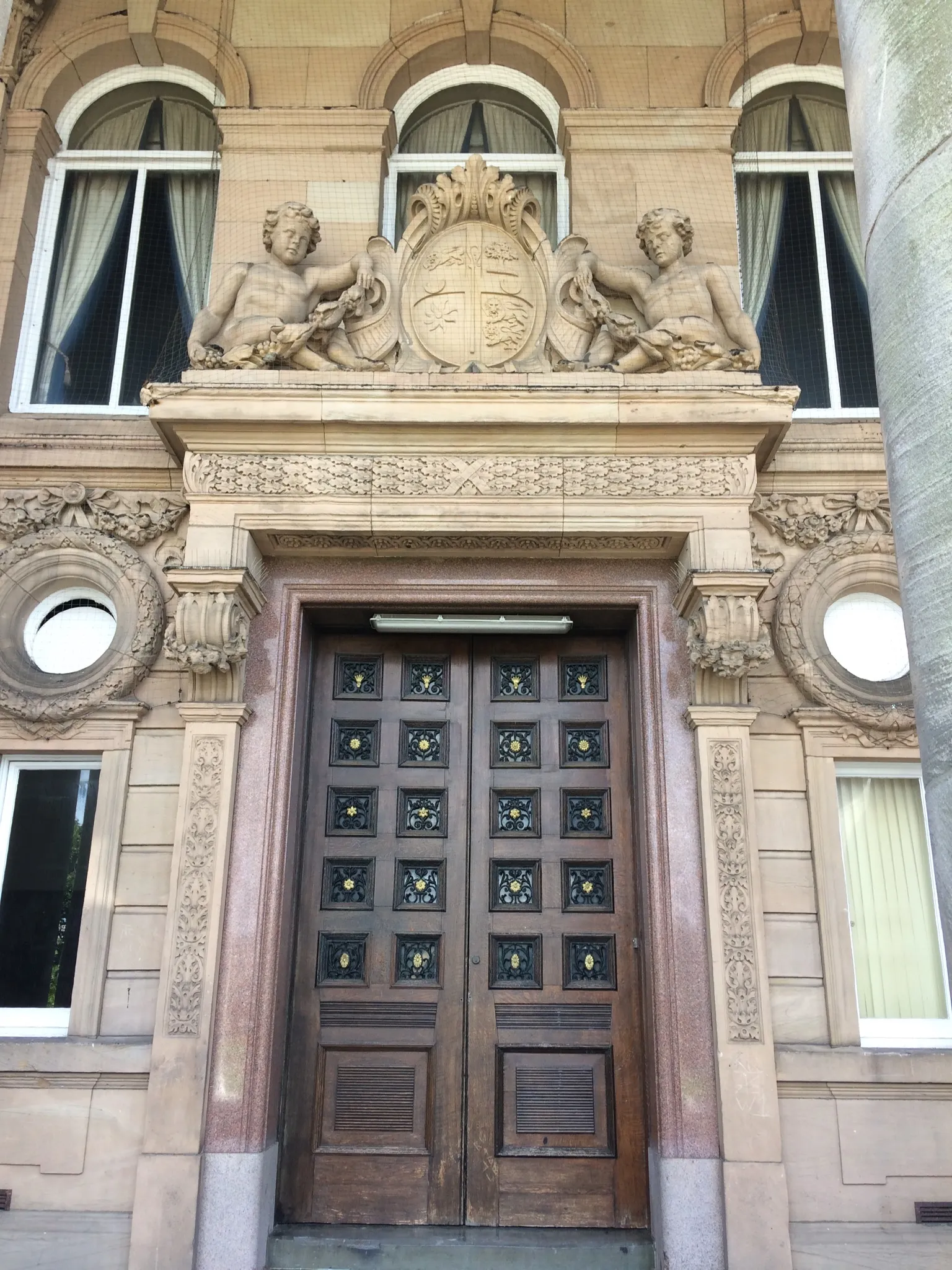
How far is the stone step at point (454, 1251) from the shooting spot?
6.29m

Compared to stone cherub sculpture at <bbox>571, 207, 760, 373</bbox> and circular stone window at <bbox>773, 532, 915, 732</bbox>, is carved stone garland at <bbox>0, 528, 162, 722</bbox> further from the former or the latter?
circular stone window at <bbox>773, 532, 915, 732</bbox>

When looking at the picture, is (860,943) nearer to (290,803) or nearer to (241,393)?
(290,803)

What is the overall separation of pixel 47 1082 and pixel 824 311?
775 cm

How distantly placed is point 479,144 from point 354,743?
529 cm

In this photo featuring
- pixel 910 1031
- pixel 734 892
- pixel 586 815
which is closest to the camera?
pixel 734 892

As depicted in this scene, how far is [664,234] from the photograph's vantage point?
7.78 m

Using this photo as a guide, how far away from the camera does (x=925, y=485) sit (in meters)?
3.08

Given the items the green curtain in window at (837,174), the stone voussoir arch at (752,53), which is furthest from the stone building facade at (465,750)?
the green curtain in window at (837,174)

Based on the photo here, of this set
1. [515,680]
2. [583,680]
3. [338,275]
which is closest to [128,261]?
[338,275]

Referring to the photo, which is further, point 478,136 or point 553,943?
point 478,136

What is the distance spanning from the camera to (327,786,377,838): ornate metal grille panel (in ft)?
24.1

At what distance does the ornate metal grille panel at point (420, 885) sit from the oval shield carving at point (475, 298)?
11.3 feet

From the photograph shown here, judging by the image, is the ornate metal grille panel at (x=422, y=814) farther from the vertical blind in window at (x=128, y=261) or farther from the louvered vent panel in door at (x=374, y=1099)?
the vertical blind in window at (x=128, y=261)

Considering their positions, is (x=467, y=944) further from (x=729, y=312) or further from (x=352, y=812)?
(x=729, y=312)
